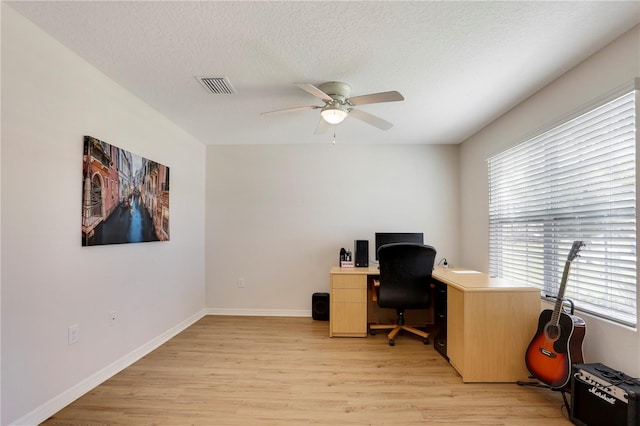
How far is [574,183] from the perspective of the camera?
6.91 feet

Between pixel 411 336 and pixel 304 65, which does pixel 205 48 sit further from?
pixel 411 336

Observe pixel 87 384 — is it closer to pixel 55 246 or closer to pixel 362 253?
pixel 55 246

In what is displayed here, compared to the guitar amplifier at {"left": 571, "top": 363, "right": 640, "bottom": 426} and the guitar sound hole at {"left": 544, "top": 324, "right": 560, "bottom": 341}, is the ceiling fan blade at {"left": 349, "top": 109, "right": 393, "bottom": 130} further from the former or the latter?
the guitar amplifier at {"left": 571, "top": 363, "right": 640, "bottom": 426}

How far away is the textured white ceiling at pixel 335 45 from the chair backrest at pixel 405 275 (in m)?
1.39

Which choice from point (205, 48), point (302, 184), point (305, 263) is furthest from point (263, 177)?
point (205, 48)

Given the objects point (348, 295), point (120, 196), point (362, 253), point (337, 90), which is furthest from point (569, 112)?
point (120, 196)

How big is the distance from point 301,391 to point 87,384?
155cm

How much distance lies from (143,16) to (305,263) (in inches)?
123

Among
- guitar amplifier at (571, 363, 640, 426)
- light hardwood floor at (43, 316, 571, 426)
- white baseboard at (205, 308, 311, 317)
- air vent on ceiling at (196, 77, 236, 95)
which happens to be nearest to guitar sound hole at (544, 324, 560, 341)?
guitar amplifier at (571, 363, 640, 426)

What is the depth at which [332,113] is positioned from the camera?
2.28 metres

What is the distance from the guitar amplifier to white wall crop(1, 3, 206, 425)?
3255 mm

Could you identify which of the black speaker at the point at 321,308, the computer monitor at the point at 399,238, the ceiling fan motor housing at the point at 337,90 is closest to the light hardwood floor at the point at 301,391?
the black speaker at the point at 321,308

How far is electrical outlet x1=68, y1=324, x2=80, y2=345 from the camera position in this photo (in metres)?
1.98

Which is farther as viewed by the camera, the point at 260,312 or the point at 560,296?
the point at 260,312
